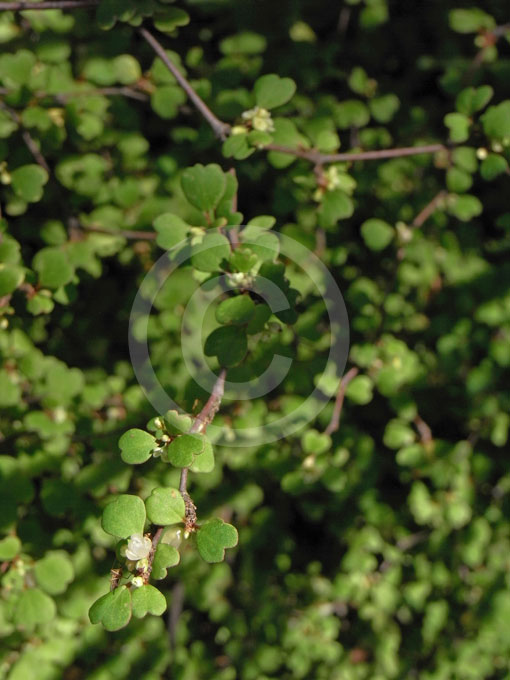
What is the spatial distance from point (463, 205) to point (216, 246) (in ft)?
2.92

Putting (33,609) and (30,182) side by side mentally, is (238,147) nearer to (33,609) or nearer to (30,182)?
(30,182)

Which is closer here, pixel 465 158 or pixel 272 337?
pixel 272 337

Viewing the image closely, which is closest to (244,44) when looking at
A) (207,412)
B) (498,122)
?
(498,122)

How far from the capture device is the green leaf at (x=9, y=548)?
150 centimetres

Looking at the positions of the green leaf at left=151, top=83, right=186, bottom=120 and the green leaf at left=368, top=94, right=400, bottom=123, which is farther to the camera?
the green leaf at left=368, top=94, right=400, bottom=123

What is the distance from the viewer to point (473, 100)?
1537mm

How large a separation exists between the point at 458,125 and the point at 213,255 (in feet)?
2.46

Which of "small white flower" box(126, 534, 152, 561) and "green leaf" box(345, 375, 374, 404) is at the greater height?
"small white flower" box(126, 534, 152, 561)

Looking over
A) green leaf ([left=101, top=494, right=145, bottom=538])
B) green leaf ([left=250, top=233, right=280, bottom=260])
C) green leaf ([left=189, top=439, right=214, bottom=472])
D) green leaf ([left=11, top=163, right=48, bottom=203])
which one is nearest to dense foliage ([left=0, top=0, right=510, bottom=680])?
green leaf ([left=11, top=163, right=48, bottom=203])

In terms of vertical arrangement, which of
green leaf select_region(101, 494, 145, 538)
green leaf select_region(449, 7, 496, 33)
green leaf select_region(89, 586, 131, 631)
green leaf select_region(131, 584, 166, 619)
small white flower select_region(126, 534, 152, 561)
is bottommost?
green leaf select_region(89, 586, 131, 631)

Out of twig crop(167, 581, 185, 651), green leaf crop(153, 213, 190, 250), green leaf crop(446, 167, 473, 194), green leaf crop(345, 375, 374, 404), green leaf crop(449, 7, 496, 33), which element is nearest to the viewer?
green leaf crop(153, 213, 190, 250)

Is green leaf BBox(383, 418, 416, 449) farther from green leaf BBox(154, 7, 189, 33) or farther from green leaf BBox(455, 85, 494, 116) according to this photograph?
green leaf BBox(154, 7, 189, 33)

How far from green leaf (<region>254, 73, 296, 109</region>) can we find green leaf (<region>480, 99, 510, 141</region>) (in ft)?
1.44

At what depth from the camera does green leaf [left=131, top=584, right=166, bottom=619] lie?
3.02ft
